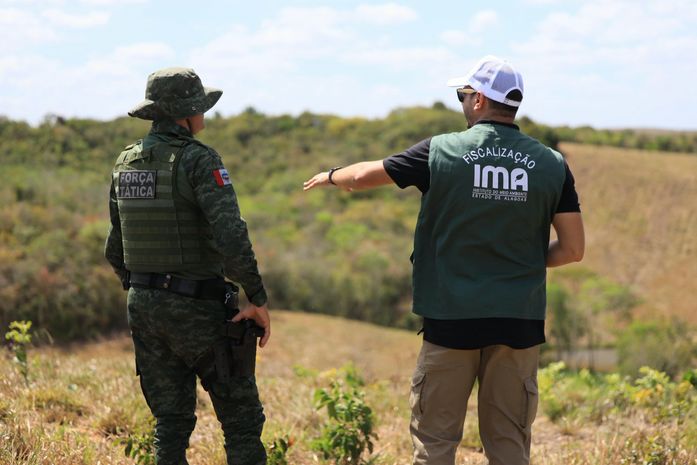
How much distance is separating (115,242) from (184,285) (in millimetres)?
513

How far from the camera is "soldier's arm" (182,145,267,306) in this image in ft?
9.70

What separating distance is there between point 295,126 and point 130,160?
57.0m

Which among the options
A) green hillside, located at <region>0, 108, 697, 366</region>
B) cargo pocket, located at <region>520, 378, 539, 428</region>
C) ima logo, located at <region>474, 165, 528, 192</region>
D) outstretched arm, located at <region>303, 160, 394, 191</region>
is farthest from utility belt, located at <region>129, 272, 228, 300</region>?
green hillside, located at <region>0, 108, 697, 366</region>

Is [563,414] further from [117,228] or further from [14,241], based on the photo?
[14,241]

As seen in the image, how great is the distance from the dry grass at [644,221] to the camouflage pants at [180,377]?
30.2 meters

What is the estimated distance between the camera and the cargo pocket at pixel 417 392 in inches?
117

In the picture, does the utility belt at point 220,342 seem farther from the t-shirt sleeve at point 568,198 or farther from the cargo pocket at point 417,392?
the t-shirt sleeve at point 568,198

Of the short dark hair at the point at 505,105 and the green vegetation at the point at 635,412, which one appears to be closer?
the short dark hair at the point at 505,105

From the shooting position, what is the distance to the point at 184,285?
3066 millimetres

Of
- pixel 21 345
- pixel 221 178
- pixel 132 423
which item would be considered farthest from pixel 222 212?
pixel 21 345

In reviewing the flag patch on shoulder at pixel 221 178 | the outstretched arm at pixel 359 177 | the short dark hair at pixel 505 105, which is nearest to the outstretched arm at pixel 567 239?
the short dark hair at pixel 505 105

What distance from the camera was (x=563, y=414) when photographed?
5.81 meters

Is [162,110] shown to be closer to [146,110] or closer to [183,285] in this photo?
[146,110]

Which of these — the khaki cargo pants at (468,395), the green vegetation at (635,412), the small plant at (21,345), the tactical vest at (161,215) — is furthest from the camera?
the small plant at (21,345)
